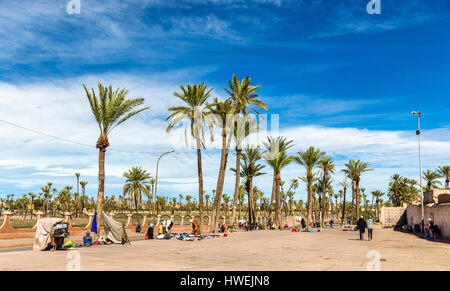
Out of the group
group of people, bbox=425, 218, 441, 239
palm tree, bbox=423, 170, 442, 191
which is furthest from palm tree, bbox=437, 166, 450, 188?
group of people, bbox=425, 218, 441, 239

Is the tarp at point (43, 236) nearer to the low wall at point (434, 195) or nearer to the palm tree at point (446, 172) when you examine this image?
the low wall at point (434, 195)

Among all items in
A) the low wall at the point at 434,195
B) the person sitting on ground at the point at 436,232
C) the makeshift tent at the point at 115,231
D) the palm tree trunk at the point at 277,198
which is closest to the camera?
the makeshift tent at the point at 115,231

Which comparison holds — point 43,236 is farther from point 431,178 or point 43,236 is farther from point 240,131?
point 431,178

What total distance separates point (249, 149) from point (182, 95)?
48.9 ft

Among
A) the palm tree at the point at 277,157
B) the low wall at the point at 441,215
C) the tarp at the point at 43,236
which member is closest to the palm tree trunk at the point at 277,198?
the palm tree at the point at 277,157

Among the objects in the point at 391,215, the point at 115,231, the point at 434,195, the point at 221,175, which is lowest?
the point at 391,215

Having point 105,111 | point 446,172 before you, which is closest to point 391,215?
point 446,172

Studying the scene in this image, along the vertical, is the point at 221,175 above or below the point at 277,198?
above

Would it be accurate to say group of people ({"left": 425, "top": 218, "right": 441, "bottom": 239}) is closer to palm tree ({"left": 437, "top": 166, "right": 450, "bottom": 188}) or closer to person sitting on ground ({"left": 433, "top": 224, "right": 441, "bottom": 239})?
person sitting on ground ({"left": 433, "top": 224, "right": 441, "bottom": 239})

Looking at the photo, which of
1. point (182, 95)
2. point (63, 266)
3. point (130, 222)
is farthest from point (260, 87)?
point (63, 266)

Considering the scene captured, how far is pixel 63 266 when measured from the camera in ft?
38.3

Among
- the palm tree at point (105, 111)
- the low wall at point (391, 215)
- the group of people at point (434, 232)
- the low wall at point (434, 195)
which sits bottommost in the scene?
the low wall at point (391, 215)

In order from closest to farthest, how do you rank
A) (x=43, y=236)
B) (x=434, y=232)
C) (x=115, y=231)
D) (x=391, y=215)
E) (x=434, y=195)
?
(x=43, y=236) < (x=115, y=231) < (x=434, y=232) < (x=434, y=195) < (x=391, y=215)
